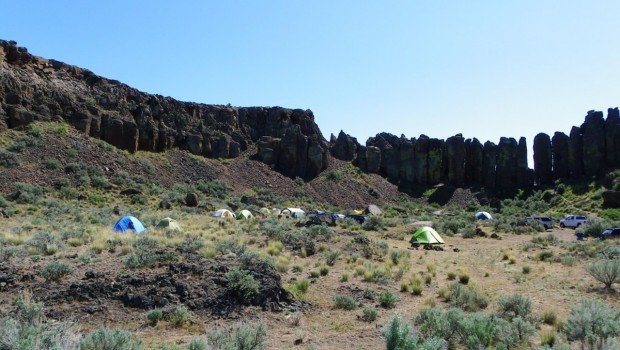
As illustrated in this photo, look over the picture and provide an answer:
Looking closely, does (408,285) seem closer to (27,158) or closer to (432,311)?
(432,311)

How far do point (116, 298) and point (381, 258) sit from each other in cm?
1278

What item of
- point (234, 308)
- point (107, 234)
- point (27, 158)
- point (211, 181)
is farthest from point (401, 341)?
point (211, 181)

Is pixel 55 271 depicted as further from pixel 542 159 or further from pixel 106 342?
pixel 542 159

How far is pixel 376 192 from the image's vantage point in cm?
7431

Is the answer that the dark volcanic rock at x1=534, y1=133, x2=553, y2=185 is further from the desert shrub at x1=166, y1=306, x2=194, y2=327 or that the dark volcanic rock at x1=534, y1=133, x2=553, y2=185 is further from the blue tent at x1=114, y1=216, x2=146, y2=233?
the desert shrub at x1=166, y1=306, x2=194, y2=327

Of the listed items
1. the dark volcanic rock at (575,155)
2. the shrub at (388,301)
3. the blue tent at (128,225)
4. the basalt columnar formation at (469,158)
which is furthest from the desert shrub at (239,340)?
the dark volcanic rock at (575,155)

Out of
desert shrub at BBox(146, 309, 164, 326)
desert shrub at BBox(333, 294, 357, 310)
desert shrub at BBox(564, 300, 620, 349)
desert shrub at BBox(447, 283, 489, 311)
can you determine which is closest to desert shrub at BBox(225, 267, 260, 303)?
desert shrub at BBox(146, 309, 164, 326)

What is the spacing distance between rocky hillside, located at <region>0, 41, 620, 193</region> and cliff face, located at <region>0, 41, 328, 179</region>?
0.43ft

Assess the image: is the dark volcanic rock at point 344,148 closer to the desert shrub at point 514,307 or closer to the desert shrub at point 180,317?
the desert shrub at point 514,307

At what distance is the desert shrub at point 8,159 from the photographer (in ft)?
157

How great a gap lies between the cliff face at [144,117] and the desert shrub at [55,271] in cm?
4901

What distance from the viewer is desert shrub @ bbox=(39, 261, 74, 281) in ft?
44.2

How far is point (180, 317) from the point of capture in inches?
447

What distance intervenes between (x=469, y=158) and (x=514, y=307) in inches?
2953
